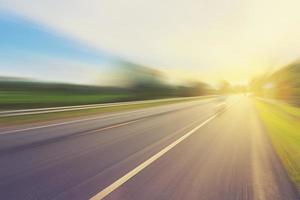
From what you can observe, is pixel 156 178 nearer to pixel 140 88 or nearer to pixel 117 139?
pixel 117 139

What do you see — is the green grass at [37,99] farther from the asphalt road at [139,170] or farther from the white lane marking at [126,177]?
the white lane marking at [126,177]

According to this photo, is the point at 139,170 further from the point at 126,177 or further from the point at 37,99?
the point at 37,99

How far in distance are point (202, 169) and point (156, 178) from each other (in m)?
1.34

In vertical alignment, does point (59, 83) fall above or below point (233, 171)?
above

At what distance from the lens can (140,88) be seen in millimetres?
53031

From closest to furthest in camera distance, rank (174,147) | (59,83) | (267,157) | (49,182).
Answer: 1. (49,182)
2. (267,157)
3. (174,147)
4. (59,83)

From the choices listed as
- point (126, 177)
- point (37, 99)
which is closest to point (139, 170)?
point (126, 177)

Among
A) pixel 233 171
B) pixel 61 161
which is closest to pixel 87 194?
pixel 61 161

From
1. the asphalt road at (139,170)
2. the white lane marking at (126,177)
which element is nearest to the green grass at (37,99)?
the asphalt road at (139,170)

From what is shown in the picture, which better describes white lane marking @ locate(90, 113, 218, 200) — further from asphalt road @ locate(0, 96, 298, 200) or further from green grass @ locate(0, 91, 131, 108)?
green grass @ locate(0, 91, 131, 108)

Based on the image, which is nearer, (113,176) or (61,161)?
(113,176)

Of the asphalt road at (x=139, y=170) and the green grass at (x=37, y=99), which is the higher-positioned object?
the green grass at (x=37, y=99)

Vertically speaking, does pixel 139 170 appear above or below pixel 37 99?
below

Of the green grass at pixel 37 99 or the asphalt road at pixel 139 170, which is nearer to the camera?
the asphalt road at pixel 139 170
